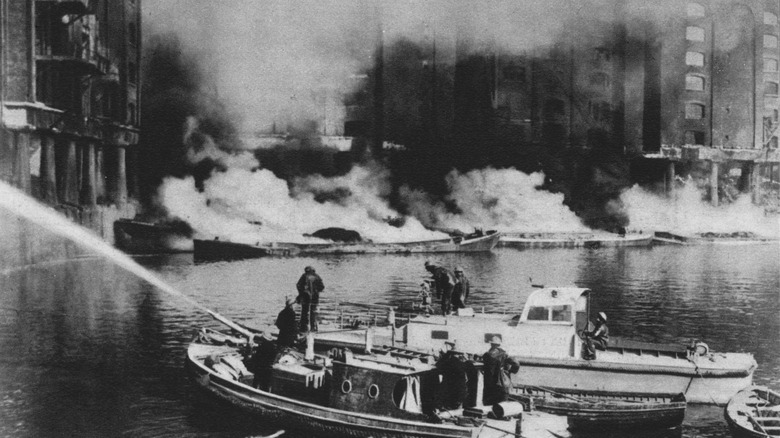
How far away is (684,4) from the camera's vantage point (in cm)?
6838

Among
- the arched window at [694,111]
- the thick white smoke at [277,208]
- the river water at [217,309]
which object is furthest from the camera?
the arched window at [694,111]

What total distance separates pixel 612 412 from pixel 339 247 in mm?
46391

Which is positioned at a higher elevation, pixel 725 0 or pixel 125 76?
pixel 725 0

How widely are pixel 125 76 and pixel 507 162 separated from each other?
31.1 metres

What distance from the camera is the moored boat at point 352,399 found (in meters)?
18.0

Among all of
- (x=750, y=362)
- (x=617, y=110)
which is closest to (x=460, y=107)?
(x=617, y=110)

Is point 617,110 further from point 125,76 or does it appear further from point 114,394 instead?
point 114,394

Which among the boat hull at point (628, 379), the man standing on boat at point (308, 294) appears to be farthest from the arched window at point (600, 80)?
the boat hull at point (628, 379)

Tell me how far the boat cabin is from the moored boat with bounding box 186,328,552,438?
3970mm

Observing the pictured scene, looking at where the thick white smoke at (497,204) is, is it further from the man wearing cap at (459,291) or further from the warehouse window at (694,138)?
the man wearing cap at (459,291)

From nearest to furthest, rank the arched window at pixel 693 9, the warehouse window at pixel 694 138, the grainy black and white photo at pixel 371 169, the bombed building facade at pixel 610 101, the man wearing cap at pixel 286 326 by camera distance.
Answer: the man wearing cap at pixel 286 326, the grainy black and white photo at pixel 371 169, the arched window at pixel 693 9, the bombed building facade at pixel 610 101, the warehouse window at pixel 694 138

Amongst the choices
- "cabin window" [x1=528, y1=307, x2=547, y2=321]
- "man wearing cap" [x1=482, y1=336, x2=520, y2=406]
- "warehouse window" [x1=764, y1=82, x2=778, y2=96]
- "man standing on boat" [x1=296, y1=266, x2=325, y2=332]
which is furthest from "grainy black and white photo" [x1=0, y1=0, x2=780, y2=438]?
"man wearing cap" [x1=482, y1=336, x2=520, y2=406]

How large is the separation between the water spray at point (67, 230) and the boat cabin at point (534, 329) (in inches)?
716

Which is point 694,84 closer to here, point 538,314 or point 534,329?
point 538,314
